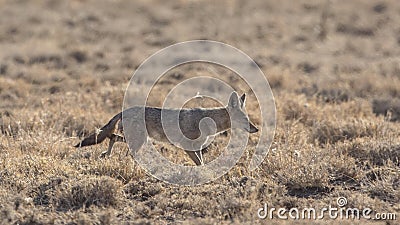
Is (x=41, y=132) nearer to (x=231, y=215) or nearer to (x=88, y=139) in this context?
(x=88, y=139)

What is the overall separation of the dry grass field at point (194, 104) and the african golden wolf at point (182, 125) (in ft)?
0.93

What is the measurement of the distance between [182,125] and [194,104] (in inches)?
119

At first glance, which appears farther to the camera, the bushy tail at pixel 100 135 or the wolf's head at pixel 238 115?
the wolf's head at pixel 238 115

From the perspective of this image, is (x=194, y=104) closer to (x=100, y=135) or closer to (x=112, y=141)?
(x=112, y=141)

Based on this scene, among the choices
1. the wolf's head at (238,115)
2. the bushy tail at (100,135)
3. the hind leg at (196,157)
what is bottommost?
the hind leg at (196,157)

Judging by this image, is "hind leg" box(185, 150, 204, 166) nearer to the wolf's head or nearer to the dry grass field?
the dry grass field

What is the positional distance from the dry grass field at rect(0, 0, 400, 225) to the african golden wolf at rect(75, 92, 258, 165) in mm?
282

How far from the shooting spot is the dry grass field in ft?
22.2

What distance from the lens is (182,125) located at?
27.5 ft

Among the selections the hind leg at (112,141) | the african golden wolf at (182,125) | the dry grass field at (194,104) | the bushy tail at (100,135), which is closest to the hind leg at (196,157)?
the african golden wolf at (182,125)

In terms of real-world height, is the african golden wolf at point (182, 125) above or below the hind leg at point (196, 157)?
above

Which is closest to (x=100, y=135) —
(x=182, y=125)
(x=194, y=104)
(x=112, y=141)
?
(x=112, y=141)

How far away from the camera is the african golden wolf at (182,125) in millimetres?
8141

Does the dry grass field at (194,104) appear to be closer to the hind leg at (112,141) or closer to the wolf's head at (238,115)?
the hind leg at (112,141)
